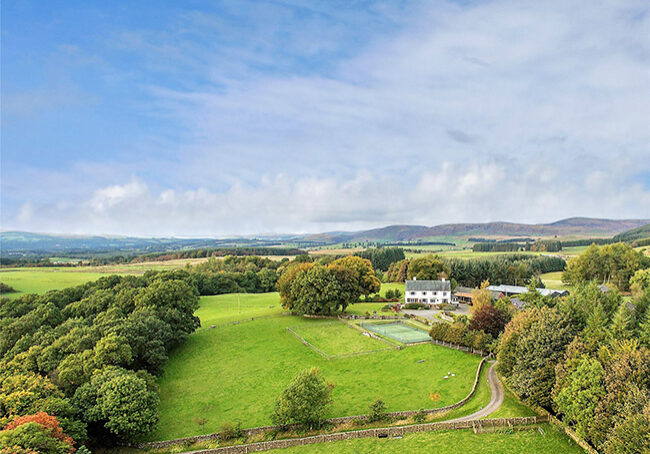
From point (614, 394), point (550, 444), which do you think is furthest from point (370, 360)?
point (614, 394)

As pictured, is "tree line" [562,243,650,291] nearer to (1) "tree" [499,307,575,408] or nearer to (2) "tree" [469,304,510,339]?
(2) "tree" [469,304,510,339]

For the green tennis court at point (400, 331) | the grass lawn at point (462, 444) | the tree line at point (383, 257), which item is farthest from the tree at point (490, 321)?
the tree line at point (383, 257)

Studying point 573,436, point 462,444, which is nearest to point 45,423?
point 462,444

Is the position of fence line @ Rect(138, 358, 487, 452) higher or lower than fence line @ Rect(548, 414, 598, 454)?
lower

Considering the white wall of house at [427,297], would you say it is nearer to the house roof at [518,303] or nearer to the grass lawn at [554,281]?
the house roof at [518,303]

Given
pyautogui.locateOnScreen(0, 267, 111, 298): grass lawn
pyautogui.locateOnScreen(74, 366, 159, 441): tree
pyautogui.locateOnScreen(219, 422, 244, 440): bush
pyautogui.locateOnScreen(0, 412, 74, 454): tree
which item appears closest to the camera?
pyautogui.locateOnScreen(0, 412, 74, 454): tree

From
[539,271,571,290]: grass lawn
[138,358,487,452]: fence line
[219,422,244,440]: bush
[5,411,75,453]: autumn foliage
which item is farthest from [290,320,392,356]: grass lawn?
[539,271,571,290]: grass lawn
